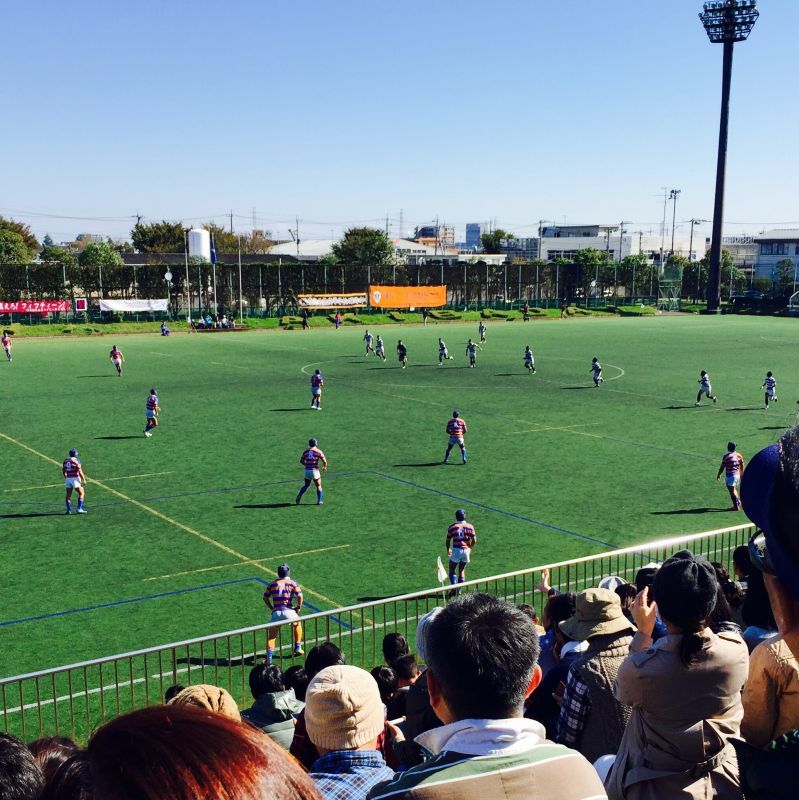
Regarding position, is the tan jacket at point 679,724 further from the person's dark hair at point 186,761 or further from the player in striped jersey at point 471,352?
the player in striped jersey at point 471,352

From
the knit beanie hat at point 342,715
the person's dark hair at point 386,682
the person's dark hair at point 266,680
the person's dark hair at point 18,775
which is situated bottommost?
the person's dark hair at point 386,682

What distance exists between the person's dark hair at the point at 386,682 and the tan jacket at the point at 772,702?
Answer: 5.70m

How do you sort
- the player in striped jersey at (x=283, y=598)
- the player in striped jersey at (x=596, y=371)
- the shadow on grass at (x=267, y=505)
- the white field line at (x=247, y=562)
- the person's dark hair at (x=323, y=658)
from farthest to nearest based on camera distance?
the player in striped jersey at (x=596, y=371) < the shadow on grass at (x=267, y=505) < the white field line at (x=247, y=562) < the player in striped jersey at (x=283, y=598) < the person's dark hair at (x=323, y=658)

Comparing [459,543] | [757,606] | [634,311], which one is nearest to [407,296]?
[634,311]

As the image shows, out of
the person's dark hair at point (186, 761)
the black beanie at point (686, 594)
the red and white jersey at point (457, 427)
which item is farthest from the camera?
the red and white jersey at point (457, 427)

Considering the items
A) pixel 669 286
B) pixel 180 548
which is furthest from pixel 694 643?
pixel 669 286

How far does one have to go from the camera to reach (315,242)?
159 metres

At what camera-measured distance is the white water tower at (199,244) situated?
10331cm

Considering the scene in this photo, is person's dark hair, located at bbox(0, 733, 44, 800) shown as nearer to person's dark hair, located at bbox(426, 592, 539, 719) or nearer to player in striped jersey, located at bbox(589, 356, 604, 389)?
person's dark hair, located at bbox(426, 592, 539, 719)

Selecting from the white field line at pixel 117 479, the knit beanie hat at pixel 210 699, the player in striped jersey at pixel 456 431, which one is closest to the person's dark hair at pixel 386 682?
the knit beanie hat at pixel 210 699

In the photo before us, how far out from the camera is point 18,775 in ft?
7.07

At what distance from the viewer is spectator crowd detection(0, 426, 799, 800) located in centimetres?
165

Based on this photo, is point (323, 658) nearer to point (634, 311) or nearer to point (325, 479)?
point (325, 479)

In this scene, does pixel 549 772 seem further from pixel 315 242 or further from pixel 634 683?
pixel 315 242
